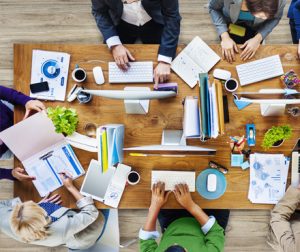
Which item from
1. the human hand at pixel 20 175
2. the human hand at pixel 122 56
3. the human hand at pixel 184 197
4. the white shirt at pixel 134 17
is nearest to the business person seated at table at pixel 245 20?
the white shirt at pixel 134 17

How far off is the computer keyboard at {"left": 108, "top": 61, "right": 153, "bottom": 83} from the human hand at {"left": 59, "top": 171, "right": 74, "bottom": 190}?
578 mm

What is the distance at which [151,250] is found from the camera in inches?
74.3

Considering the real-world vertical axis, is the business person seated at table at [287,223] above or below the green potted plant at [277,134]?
below

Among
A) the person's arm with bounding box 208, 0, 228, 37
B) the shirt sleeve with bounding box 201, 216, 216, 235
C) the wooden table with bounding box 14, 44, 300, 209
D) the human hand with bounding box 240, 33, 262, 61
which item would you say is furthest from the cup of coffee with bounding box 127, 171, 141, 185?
the person's arm with bounding box 208, 0, 228, 37

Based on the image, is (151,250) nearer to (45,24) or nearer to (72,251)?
(72,251)

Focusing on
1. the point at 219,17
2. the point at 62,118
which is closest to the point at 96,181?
the point at 62,118

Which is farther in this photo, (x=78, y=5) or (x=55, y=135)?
(x=78, y=5)

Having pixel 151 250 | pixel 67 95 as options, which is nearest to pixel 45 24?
pixel 67 95

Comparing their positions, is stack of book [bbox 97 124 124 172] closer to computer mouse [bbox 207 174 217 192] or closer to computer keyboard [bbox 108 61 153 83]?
computer keyboard [bbox 108 61 153 83]

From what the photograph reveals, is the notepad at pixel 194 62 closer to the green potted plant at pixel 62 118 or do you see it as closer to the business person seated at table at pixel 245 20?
the business person seated at table at pixel 245 20

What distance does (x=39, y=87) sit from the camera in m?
1.98

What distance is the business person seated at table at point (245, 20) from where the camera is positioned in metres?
1.84

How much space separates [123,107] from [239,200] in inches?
32.4

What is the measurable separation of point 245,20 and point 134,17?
0.70m
